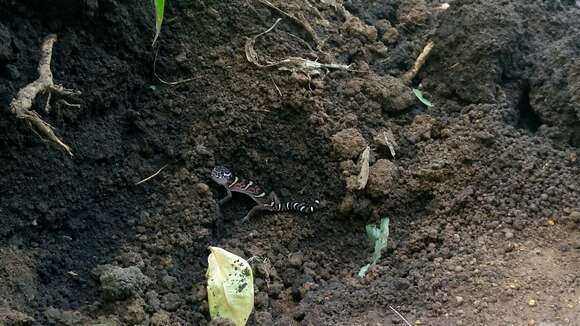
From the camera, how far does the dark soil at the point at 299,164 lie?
3.31 meters

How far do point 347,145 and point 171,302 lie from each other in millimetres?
1544

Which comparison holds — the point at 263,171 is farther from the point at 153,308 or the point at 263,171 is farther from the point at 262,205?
the point at 153,308

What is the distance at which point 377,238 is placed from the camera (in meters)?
4.00

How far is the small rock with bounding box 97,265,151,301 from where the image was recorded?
10.6ft

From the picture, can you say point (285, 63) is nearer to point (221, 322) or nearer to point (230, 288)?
point (230, 288)

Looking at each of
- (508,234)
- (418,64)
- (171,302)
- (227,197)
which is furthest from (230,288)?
(418,64)

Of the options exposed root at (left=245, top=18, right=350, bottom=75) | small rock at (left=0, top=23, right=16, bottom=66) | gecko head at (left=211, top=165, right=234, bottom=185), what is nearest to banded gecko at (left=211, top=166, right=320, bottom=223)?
gecko head at (left=211, top=165, right=234, bottom=185)

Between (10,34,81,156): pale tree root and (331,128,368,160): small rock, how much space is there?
1.65 m

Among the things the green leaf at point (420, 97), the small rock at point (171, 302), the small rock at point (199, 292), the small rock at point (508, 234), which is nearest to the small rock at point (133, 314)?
the small rock at point (171, 302)

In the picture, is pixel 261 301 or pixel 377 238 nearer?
pixel 261 301

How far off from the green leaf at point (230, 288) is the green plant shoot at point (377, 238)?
76cm

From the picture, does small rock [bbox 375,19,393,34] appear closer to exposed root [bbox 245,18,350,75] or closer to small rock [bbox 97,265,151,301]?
exposed root [bbox 245,18,350,75]

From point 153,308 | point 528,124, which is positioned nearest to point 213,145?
point 153,308

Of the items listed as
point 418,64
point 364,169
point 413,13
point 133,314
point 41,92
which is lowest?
point 133,314
